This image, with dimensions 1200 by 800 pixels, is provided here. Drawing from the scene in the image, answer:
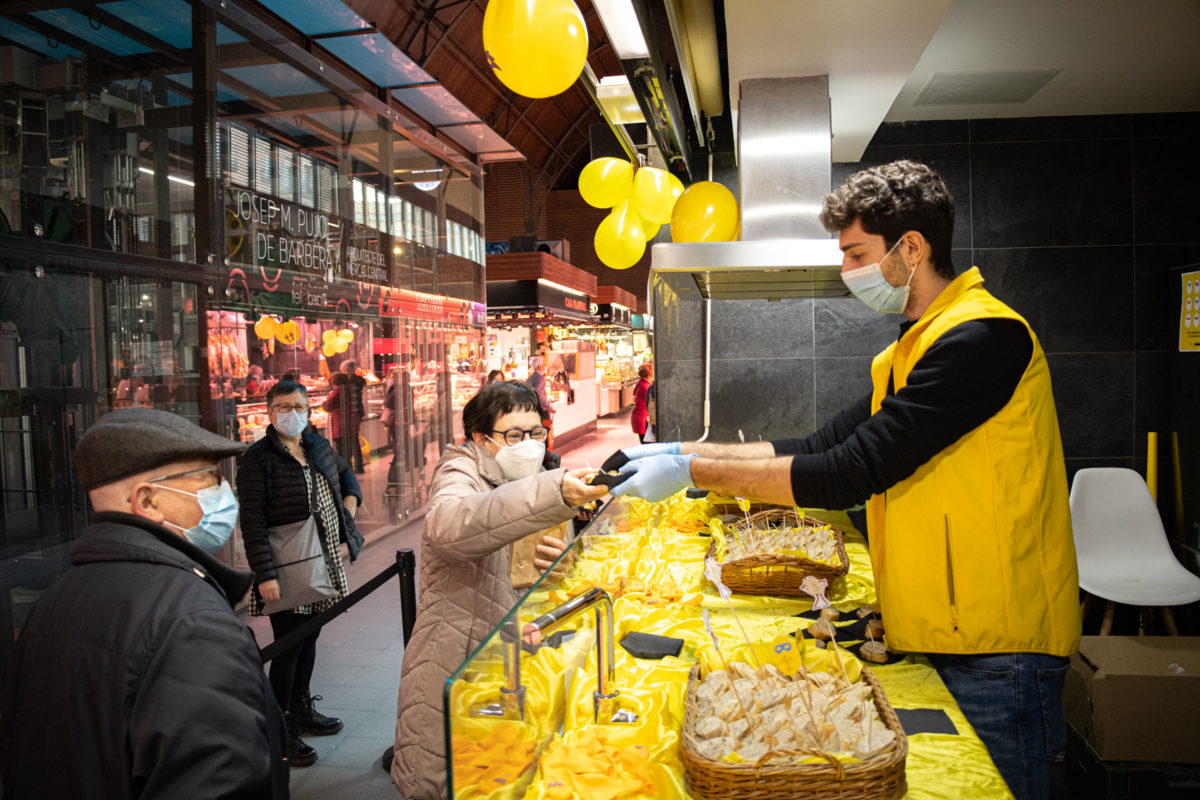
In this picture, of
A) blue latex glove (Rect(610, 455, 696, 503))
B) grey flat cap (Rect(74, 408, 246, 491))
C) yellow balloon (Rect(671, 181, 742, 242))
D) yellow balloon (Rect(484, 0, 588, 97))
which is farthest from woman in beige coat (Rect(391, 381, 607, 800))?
yellow balloon (Rect(671, 181, 742, 242))

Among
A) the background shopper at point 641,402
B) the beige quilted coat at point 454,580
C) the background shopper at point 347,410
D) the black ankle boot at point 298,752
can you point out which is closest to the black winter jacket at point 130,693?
the beige quilted coat at point 454,580

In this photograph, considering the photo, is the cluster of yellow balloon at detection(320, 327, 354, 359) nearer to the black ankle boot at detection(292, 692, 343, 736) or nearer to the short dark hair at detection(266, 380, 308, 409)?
the short dark hair at detection(266, 380, 308, 409)

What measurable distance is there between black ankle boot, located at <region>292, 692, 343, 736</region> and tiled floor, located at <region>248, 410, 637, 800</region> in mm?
36

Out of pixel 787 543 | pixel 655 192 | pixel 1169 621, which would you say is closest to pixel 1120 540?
pixel 1169 621

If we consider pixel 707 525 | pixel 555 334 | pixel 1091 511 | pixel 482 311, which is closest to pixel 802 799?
pixel 707 525

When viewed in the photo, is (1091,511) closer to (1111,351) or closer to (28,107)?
(1111,351)

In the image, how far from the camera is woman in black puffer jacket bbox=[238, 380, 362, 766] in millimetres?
3672

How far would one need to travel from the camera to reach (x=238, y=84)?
5980 millimetres

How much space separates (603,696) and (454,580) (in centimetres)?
66

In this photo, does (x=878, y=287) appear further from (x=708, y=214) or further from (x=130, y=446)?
(x=130, y=446)

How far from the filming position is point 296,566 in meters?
3.79

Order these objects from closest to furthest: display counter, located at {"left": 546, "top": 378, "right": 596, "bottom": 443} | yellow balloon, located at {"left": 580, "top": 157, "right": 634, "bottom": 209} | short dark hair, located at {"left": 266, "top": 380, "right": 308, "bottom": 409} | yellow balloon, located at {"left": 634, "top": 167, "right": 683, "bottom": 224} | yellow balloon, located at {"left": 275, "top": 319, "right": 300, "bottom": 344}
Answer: short dark hair, located at {"left": 266, "top": 380, "right": 308, "bottom": 409} → yellow balloon, located at {"left": 634, "top": 167, "right": 683, "bottom": 224} → yellow balloon, located at {"left": 580, "top": 157, "right": 634, "bottom": 209} → yellow balloon, located at {"left": 275, "top": 319, "right": 300, "bottom": 344} → display counter, located at {"left": 546, "top": 378, "right": 596, "bottom": 443}

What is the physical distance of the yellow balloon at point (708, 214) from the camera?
11.0ft

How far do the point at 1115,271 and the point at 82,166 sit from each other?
6196 millimetres
